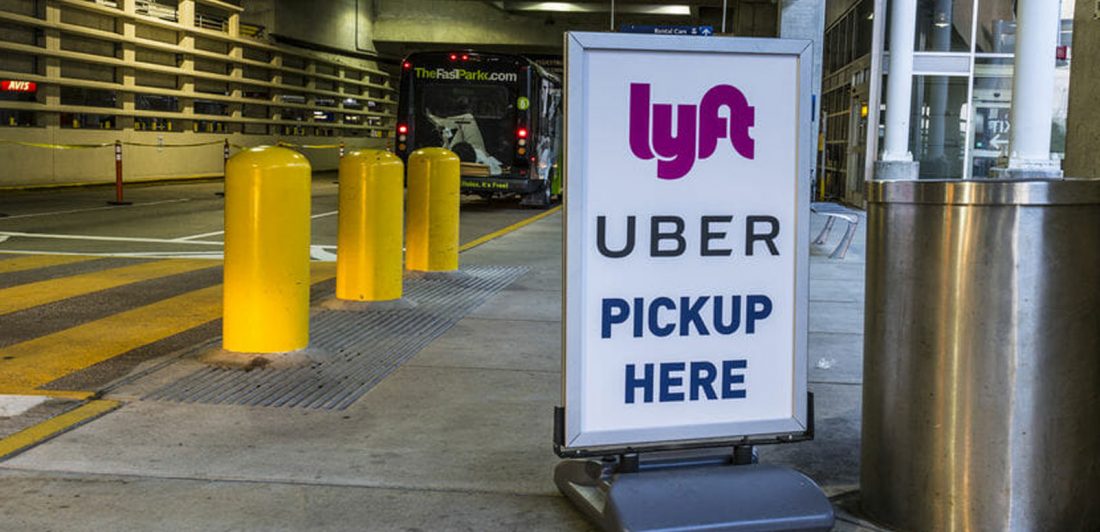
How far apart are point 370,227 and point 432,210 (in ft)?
7.02

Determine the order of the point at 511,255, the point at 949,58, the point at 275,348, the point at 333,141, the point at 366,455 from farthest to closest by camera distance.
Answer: the point at 333,141
the point at 949,58
the point at 511,255
the point at 275,348
the point at 366,455

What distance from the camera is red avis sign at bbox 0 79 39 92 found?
23.7 m

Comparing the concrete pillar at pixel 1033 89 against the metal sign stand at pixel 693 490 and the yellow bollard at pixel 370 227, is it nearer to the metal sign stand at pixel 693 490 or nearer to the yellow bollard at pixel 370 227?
the yellow bollard at pixel 370 227

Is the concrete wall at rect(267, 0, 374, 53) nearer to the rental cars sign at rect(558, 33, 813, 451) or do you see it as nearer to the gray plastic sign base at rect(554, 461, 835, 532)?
the rental cars sign at rect(558, 33, 813, 451)

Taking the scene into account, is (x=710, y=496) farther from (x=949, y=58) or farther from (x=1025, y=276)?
(x=949, y=58)

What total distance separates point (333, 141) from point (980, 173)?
1031 inches

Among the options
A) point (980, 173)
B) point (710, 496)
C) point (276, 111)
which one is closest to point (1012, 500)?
point (710, 496)

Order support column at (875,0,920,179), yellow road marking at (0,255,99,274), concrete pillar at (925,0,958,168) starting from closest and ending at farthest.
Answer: yellow road marking at (0,255,99,274) → support column at (875,0,920,179) → concrete pillar at (925,0,958,168)

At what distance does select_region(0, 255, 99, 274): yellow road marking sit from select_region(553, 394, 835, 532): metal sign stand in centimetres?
784

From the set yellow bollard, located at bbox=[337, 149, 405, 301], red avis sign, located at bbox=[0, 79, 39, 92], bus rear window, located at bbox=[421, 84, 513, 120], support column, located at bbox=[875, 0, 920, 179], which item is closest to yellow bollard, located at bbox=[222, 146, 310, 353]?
yellow bollard, located at bbox=[337, 149, 405, 301]

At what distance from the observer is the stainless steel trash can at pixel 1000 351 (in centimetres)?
373

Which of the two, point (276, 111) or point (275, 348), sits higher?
point (276, 111)

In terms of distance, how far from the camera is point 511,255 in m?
12.9

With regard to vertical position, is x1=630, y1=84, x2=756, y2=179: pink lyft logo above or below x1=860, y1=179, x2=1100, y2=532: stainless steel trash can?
above
